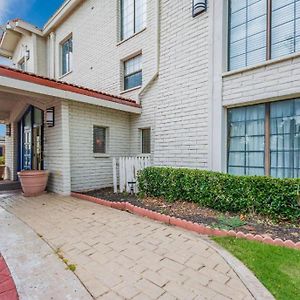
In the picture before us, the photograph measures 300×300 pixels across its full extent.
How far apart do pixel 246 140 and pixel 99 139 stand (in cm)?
531

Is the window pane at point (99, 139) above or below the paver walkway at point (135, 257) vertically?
above

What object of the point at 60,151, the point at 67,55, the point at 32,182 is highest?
the point at 67,55

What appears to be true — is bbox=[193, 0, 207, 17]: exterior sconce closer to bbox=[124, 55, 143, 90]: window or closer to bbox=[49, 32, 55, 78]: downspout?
bbox=[124, 55, 143, 90]: window

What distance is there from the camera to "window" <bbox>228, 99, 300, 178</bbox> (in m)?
5.56

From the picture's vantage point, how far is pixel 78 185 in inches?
326

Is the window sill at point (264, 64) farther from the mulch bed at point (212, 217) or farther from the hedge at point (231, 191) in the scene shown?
the mulch bed at point (212, 217)

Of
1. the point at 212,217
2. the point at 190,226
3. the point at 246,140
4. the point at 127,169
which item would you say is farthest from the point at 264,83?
the point at 127,169

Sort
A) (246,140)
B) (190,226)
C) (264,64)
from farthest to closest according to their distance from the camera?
(246,140), (264,64), (190,226)

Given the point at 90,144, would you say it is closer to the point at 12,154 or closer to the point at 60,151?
the point at 60,151

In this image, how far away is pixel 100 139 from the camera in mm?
9242

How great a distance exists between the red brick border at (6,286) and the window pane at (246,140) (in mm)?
5557

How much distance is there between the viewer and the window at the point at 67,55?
14.5m

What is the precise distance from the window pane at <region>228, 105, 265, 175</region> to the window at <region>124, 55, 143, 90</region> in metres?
5.07

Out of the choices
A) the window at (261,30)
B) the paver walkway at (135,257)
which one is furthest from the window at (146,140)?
the paver walkway at (135,257)
